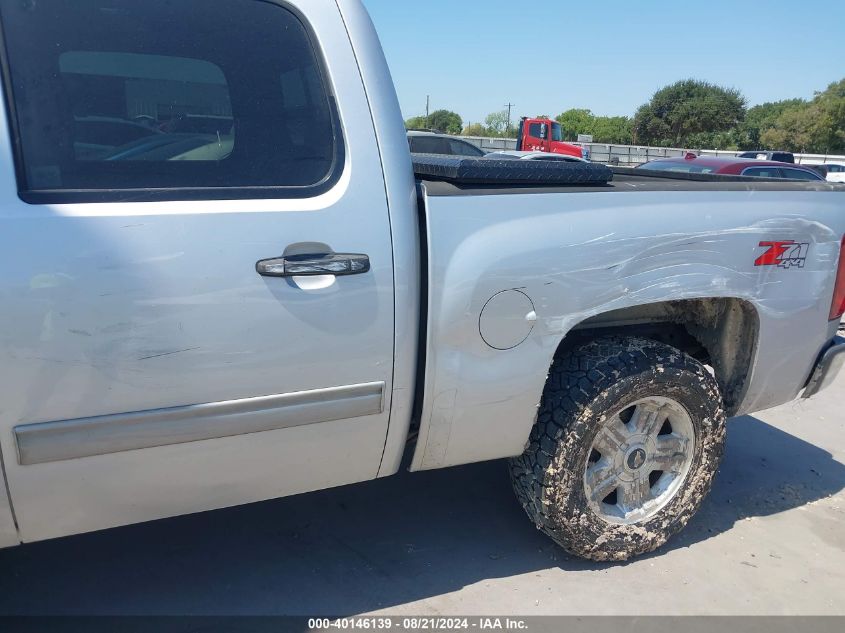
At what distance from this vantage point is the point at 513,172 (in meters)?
2.60

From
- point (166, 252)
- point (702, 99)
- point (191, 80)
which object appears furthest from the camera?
point (702, 99)

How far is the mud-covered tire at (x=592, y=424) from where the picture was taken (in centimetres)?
273

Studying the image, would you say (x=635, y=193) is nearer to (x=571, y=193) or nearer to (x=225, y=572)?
(x=571, y=193)

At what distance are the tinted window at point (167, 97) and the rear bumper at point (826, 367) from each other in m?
2.40

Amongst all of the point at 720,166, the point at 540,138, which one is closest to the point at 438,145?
the point at 720,166

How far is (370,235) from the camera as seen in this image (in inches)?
86.2

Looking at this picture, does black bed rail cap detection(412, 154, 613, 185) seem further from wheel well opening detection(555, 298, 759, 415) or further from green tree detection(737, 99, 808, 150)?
green tree detection(737, 99, 808, 150)

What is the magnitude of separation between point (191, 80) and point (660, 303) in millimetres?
1969

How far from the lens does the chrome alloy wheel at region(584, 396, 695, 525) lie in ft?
9.55

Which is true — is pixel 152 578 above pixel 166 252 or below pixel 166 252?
below

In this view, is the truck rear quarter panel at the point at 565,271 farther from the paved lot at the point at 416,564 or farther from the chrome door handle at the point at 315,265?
the paved lot at the point at 416,564

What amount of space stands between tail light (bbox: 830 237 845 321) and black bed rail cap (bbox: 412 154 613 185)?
1.16m

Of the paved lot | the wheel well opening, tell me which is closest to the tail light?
the wheel well opening

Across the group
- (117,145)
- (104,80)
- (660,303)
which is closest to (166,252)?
(117,145)
